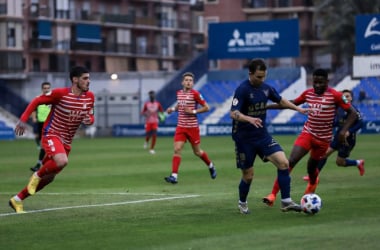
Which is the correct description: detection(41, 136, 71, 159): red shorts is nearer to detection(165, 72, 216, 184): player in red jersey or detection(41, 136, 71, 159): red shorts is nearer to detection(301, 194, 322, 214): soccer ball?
detection(301, 194, 322, 214): soccer ball

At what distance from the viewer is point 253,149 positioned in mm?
15156

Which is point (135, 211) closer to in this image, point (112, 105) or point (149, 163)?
point (149, 163)

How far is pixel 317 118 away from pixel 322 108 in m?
0.23

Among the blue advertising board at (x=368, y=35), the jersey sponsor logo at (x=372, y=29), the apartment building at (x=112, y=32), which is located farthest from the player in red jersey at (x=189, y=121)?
the apartment building at (x=112, y=32)

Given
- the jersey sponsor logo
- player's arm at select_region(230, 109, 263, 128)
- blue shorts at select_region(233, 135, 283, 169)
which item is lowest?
blue shorts at select_region(233, 135, 283, 169)

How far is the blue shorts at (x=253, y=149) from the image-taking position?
49.4 ft

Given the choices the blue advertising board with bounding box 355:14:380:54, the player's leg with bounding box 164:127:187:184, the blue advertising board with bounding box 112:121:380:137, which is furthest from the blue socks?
the blue advertising board with bounding box 112:121:380:137

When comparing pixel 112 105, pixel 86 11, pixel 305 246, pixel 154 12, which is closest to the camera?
pixel 305 246

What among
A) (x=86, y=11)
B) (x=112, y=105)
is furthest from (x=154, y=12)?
(x=112, y=105)

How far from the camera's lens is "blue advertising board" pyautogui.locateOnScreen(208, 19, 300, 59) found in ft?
207

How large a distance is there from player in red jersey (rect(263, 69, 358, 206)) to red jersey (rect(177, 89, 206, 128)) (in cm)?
652

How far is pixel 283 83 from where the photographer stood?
65.8 metres

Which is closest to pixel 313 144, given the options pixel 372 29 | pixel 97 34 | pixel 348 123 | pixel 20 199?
pixel 348 123

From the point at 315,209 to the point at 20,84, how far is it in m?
71.3
